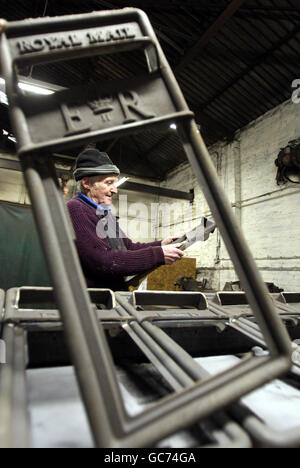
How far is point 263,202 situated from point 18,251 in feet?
16.6

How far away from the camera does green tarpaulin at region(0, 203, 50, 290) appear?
462 centimetres

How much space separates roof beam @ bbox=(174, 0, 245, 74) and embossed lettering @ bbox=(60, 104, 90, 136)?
4.40 meters

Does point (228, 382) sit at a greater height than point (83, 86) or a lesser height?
lesser

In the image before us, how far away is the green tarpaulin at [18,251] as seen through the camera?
4.62 metres

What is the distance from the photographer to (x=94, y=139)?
0.56m

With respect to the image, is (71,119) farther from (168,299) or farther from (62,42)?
(168,299)

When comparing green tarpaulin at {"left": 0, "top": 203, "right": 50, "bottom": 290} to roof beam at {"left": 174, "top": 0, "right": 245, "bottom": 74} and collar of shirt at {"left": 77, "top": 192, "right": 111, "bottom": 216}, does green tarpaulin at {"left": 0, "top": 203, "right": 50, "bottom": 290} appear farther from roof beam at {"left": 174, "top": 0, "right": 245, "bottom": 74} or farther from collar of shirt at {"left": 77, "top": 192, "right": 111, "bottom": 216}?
roof beam at {"left": 174, "top": 0, "right": 245, "bottom": 74}

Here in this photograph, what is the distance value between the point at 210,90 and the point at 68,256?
6.32 m

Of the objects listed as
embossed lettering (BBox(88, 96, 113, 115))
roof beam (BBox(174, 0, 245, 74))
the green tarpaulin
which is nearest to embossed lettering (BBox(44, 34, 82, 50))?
embossed lettering (BBox(88, 96, 113, 115))

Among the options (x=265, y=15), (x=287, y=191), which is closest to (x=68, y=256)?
(x=265, y=15)


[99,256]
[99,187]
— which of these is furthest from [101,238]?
[99,187]

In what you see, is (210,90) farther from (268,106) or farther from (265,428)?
(265,428)

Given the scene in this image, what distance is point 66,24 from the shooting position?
57 cm

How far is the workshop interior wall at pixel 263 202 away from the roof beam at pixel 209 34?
213 centimetres
